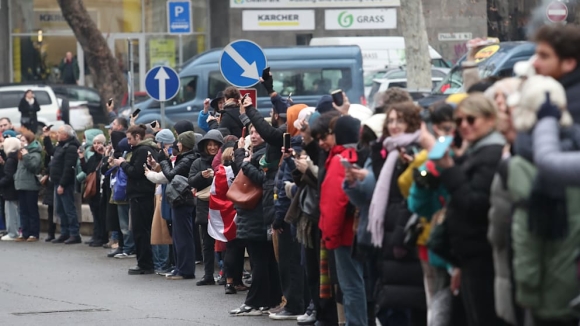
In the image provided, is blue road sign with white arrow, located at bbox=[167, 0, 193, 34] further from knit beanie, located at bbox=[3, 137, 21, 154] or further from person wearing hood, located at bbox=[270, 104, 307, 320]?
person wearing hood, located at bbox=[270, 104, 307, 320]

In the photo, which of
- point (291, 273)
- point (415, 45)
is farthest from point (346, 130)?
point (415, 45)

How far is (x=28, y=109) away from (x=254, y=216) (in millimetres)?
20833

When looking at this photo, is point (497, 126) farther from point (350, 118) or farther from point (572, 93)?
point (350, 118)

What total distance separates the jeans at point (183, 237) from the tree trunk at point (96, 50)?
20.6 metres

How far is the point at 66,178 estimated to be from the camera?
1922 cm

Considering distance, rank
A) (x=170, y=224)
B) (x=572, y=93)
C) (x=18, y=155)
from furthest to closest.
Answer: (x=18, y=155)
(x=170, y=224)
(x=572, y=93)

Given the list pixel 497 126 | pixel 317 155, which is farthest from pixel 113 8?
pixel 497 126

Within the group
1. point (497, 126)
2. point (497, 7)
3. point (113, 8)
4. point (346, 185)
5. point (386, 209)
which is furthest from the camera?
point (113, 8)

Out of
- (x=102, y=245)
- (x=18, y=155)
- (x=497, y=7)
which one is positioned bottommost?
(x=102, y=245)

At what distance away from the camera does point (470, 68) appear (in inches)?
329

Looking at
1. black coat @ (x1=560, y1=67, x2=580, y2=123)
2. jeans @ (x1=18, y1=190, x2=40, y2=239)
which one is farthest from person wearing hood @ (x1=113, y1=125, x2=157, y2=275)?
black coat @ (x1=560, y1=67, x2=580, y2=123)

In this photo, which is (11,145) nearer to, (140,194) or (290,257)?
(140,194)

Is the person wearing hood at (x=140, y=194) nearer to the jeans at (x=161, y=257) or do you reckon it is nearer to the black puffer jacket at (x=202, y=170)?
the jeans at (x=161, y=257)

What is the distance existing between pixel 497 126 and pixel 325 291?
12.7ft
